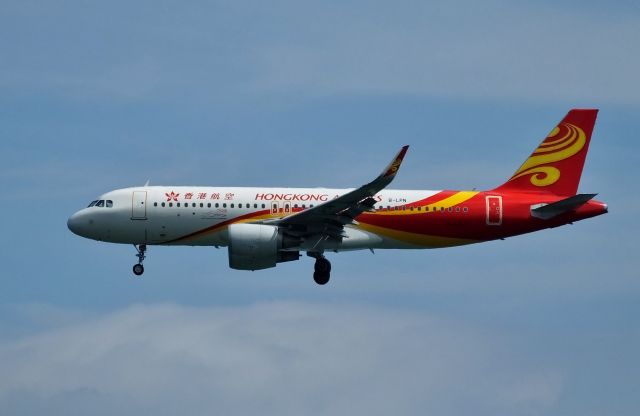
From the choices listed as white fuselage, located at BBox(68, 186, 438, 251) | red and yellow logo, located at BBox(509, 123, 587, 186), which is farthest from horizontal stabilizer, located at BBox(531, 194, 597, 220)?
white fuselage, located at BBox(68, 186, 438, 251)

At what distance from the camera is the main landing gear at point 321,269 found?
5972 cm

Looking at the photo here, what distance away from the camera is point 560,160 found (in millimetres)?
62656

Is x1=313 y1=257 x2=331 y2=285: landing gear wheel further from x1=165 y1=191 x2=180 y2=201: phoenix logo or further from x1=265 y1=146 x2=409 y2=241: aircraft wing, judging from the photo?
x1=165 y1=191 x2=180 y2=201: phoenix logo

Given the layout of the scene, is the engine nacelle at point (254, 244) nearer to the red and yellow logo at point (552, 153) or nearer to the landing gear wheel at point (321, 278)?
the landing gear wheel at point (321, 278)

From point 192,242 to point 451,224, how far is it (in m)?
11.8

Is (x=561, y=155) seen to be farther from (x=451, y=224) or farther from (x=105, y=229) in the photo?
(x=105, y=229)

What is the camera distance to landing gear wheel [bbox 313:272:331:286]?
59812 millimetres

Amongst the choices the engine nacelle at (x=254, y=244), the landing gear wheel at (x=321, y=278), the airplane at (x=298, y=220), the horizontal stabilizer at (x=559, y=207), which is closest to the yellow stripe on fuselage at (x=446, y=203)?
the airplane at (x=298, y=220)

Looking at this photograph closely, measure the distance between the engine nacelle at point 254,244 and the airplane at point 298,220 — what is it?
0.14 feet

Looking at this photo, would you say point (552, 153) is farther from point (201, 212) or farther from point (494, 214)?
point (201, 212)

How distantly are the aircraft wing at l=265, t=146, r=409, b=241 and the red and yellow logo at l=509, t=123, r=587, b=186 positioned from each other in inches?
372

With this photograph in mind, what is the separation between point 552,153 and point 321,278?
12.9 m

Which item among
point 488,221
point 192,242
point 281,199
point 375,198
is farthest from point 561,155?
point 192,242

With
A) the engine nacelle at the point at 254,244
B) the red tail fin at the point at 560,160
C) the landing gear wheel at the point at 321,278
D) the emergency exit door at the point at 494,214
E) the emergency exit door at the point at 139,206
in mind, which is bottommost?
the landing gear wheel at the point at 321,278
